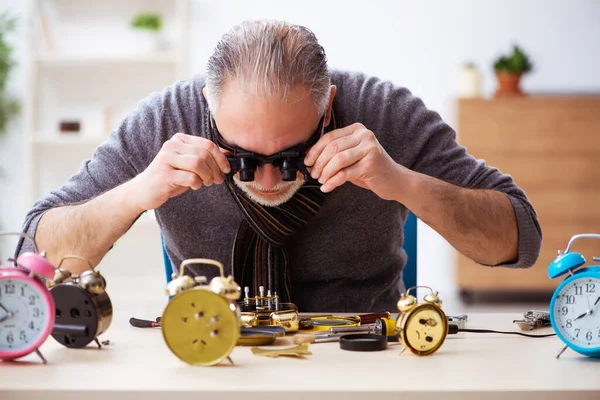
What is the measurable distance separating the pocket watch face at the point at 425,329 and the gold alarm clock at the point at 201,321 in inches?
11.1

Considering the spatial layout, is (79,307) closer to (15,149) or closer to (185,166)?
(185,166)

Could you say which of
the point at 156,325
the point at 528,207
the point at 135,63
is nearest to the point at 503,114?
the point at 135,63

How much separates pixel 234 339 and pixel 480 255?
105 cm

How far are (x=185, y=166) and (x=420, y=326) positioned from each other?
1.91ft

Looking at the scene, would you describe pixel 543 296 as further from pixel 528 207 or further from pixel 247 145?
pixel 247 145

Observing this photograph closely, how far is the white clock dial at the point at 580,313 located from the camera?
1.20 m

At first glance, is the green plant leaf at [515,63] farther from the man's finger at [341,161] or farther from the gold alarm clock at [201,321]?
the gold alarm clock at [201,321]

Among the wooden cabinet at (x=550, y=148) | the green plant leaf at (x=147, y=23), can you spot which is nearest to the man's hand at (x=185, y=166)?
the green plant leaf at (x=147, y=23)

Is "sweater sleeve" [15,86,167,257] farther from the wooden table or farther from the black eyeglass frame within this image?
the wooden table

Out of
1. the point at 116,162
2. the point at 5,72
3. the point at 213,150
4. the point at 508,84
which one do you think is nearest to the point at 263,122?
the point at 213,150

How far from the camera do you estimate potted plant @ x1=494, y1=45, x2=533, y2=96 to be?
17.5 ft

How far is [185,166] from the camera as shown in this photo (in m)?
1.52

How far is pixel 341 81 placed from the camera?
2107mm

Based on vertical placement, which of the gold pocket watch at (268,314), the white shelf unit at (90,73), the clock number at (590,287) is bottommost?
the gold pocket watch at (268,314)
